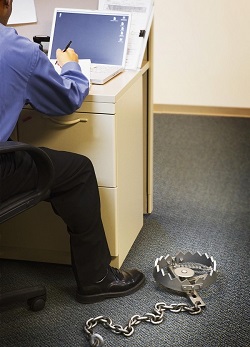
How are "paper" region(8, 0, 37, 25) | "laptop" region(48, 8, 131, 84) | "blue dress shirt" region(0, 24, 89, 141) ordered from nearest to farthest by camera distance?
"blue dress shirt" region(0, 24, 89, 141) < "laptop" region(48, 8, 131, 84) < "paper" region(8, 0, 37, 25)

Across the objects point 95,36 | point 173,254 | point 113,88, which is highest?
point 95,36

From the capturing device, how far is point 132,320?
1866mm

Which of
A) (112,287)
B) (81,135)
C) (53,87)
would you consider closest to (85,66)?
(81,135)

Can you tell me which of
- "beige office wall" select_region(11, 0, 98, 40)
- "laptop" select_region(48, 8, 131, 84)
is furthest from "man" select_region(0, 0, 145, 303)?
"beige office wall" select_region(11, 0, 98, 40)

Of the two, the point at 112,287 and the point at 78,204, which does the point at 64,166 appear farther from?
the point at 112,287

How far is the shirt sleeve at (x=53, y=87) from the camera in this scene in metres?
1.68

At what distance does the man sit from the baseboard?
2.09 meters

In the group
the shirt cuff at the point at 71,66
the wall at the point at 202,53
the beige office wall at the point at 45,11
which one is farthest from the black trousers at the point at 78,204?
the wall at the point at 202,53

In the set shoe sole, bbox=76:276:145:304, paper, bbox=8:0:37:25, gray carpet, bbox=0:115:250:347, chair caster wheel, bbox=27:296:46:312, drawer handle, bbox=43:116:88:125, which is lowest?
gray carpet, bbox=0:115:250:347

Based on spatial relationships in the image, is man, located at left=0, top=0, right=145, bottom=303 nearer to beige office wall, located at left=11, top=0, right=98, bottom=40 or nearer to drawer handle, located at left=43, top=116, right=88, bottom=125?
drawer handle, located at left=43, top=116, right=88, bottom=125

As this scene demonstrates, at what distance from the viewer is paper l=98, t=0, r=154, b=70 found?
2227 millimetres

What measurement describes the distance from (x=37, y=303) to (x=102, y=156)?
48 cm

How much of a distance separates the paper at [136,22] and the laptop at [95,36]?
0.12ft

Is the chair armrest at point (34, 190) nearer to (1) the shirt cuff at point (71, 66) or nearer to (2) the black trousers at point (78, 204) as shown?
(2) the black trousers at point (78, 204)
